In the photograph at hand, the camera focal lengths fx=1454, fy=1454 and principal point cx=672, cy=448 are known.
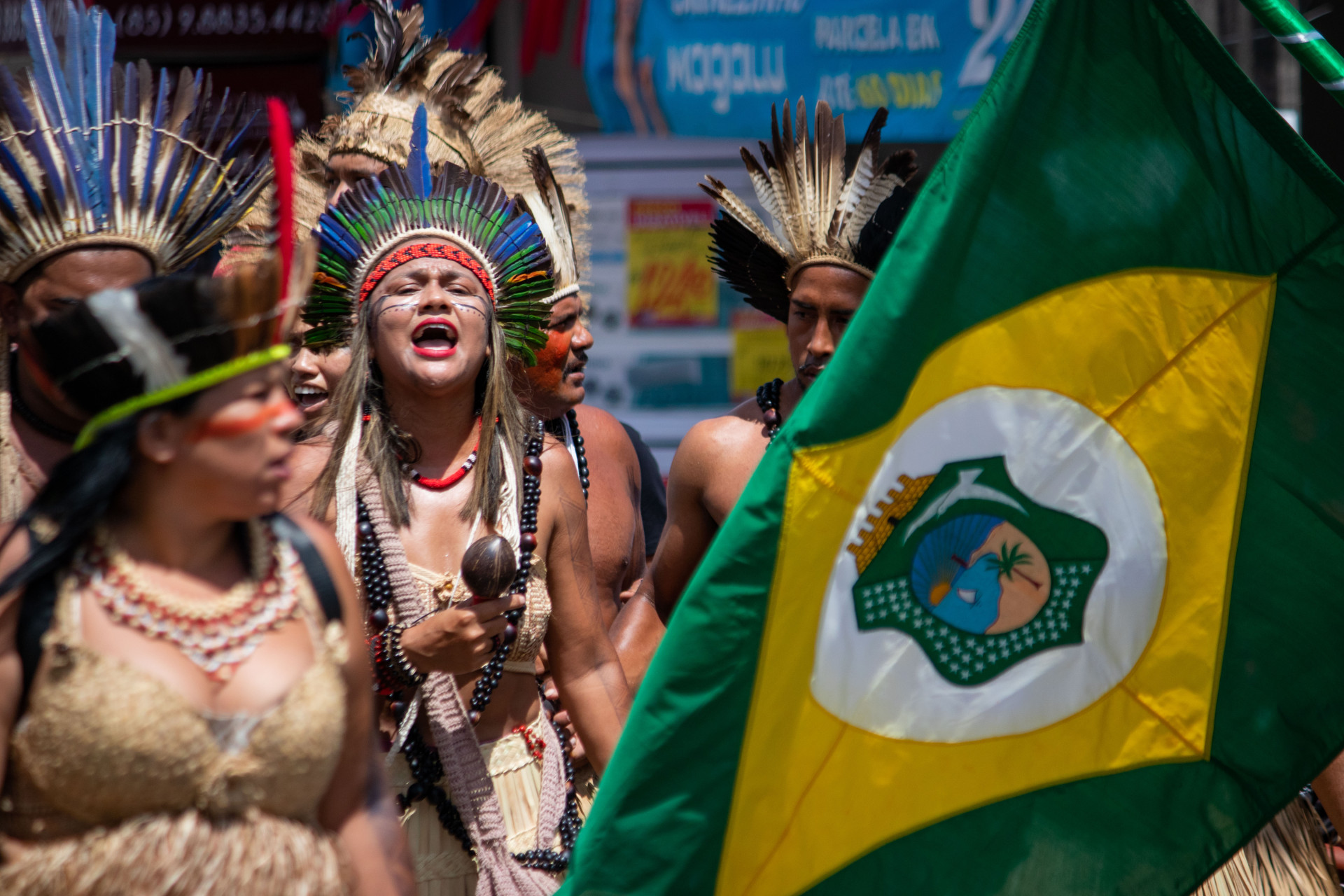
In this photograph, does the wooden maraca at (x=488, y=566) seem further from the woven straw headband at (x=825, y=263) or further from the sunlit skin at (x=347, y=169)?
the sunlit skin at (x=347, y=169)

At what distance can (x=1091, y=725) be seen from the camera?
9.69 feet

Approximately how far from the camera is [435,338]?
350 cm

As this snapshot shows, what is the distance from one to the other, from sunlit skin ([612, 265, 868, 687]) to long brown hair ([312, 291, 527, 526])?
0.73 metres

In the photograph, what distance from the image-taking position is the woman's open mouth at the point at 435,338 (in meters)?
3.43

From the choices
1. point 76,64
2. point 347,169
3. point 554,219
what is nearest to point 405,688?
point 76,64

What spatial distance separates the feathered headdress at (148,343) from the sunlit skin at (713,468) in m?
2.11

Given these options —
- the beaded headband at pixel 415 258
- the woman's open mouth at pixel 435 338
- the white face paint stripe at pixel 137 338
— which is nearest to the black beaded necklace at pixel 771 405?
the beaded headband at pixel 415 258

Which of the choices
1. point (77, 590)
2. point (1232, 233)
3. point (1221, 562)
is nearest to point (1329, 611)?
point (1221, 562)

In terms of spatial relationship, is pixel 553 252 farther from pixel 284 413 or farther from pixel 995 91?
pixel 284 413

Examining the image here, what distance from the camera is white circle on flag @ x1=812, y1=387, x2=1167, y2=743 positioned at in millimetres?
2793

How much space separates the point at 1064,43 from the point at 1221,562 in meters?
1.10

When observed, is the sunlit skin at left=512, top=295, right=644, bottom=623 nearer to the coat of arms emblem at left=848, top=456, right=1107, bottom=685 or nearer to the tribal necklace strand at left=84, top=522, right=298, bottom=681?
the coat of arms emblem at left=848, top=456, right=1107, bottom=685

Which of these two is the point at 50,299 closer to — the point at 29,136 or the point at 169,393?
the point at 29,136

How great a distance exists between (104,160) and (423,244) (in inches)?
34.3
